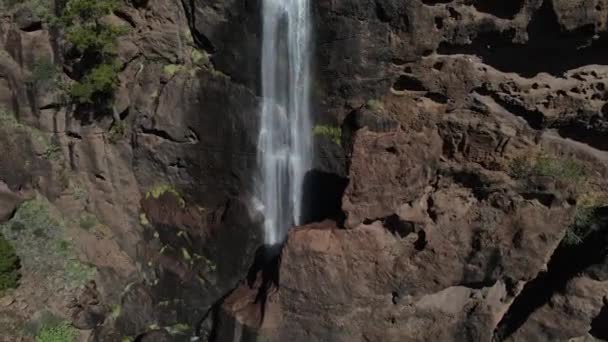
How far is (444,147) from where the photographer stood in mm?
15039

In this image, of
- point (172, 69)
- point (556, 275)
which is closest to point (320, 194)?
point (172, 69)

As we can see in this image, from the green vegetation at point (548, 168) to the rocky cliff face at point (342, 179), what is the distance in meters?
0.06

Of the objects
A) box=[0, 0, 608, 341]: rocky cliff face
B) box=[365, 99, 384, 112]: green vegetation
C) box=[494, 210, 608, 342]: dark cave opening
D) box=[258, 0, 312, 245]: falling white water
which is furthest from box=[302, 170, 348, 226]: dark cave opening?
box=[494, 210, 608, 342]: dark cave opening

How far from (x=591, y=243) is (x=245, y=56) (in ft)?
37.5

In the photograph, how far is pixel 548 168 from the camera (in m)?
14.0

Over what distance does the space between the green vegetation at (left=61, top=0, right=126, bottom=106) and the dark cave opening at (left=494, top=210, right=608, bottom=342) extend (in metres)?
14.0

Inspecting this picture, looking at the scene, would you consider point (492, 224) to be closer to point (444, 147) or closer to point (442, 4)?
point (444, 147)

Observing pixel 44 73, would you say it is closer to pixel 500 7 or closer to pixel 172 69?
pixel 172 69

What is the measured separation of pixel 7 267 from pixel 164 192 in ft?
18.2

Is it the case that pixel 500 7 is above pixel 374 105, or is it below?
above

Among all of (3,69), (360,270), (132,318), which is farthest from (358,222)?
(3,69)

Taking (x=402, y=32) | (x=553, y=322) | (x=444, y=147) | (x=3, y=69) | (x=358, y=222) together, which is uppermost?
(x=402, y=32)

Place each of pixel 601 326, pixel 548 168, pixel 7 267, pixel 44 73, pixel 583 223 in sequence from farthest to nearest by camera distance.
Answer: pixel 44 73
pixel 7 267
pixel 583 223
pixel 548 168
pixel 601 326

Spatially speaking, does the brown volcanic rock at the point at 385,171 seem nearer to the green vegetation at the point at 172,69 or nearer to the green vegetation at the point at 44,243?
the green vegetation at the point at 172,69
